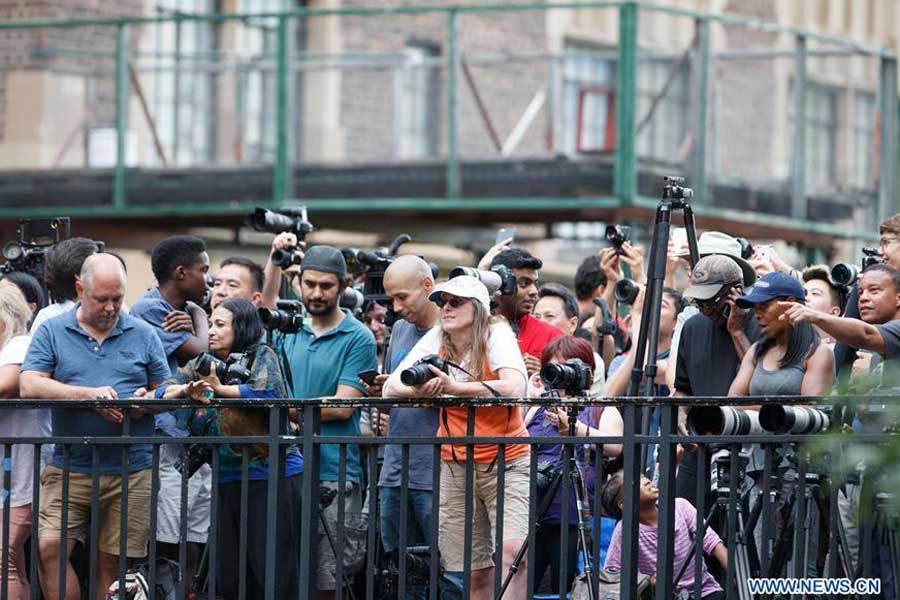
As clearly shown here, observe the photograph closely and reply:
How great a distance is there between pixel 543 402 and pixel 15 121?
13.0m

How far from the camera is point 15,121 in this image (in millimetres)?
19594

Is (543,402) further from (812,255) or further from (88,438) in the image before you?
(812,255)

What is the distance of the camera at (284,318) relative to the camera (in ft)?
30.2

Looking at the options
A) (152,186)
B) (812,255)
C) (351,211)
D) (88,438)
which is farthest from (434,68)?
(88,438)

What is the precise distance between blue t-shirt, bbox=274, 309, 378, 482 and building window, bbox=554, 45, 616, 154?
24.2 feet

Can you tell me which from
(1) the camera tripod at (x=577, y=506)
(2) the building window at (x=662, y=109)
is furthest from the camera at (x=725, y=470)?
(2) the building window at (x=662, y=109)

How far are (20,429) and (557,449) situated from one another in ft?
7.95

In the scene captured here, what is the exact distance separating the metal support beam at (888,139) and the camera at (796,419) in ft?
33.9

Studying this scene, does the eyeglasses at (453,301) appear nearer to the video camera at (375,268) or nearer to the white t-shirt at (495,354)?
the white t-shirt at (495,354)

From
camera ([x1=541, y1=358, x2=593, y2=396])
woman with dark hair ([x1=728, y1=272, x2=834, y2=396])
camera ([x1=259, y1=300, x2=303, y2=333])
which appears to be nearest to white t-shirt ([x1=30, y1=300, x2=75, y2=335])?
camera ([x1=259, y1=300, x2=303, y2=333])

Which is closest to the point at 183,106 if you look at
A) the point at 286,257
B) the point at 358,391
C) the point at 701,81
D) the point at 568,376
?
the point at 701,81

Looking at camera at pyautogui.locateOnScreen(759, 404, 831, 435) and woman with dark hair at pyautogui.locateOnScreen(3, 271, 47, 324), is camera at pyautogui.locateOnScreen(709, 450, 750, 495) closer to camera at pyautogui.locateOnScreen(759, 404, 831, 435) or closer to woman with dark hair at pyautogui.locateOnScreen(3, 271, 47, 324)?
camera at pyautogui.locateOnScreen(759, 404, 831, 435)

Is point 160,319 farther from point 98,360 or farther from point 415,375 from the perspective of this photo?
point 415,375

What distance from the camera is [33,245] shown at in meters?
11.1
